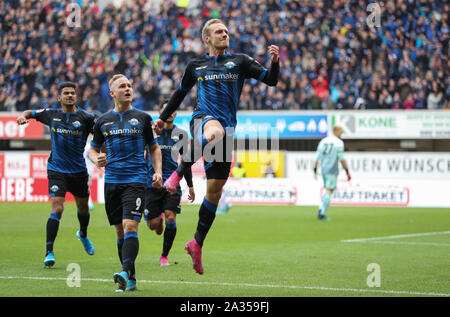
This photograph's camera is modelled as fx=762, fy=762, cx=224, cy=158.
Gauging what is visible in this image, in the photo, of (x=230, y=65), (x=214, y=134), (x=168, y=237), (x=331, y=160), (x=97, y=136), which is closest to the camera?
(x=214, y=134)

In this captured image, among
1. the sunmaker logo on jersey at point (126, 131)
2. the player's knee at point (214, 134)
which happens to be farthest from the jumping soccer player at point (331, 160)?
the player's knee at point (214, 134)

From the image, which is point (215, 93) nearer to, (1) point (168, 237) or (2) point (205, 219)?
(2) point (205, 219)

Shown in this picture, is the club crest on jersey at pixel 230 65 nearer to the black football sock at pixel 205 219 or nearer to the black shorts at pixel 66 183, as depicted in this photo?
the black football sock at pixel 205 219

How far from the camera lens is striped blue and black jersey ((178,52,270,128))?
812cm

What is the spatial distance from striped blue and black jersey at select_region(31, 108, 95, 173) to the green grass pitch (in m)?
1.43

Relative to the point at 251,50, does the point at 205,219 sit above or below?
below

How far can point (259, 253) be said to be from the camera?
12.5 metres

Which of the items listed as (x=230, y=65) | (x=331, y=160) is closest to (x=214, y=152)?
(x=230, y=65)

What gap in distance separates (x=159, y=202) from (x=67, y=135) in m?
1.69

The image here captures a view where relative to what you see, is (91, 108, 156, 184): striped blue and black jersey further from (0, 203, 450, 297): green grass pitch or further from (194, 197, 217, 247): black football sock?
(0, 203, 450, 297): green grass pitch

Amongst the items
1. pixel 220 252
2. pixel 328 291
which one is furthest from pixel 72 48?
pixel 328 291

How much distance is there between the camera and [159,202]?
11.4 m

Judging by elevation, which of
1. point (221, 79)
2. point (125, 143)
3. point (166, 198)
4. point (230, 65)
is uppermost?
point (230, 65)
